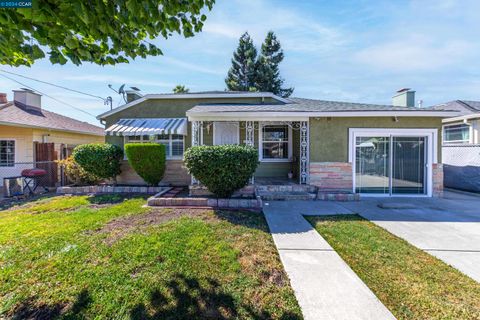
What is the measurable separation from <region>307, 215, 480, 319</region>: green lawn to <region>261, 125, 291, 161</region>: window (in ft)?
28.2

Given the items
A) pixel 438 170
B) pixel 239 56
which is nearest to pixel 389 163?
pixel 438 170

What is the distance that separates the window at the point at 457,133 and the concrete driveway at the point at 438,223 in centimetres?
724

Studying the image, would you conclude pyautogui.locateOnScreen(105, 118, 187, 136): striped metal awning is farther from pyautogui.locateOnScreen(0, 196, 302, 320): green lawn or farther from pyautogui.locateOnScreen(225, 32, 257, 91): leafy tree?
pyautogui.locateOnScreen(225, 32, 257, 91): leafy tree

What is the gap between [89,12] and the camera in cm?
A: 398

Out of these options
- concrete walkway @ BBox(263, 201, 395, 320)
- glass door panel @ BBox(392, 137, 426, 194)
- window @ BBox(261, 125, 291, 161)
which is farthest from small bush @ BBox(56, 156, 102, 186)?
glass door panel @ BBox(392, 137, 426, 194)

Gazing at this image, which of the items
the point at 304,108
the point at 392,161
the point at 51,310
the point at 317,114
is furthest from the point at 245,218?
the point at 392,161

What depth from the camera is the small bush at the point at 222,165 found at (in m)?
9.36

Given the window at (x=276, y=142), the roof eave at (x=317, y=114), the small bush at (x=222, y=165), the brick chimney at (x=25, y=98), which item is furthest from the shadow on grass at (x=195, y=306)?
the brick chimney at (x=25, y=98)

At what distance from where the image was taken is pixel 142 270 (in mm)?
4590

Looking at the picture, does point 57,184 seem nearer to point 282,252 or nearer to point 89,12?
point 89,12

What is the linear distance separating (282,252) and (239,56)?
4176 centimetres

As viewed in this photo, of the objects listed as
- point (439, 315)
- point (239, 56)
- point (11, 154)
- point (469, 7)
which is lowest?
point (439, 315)

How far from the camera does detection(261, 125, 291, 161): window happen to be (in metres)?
15.0

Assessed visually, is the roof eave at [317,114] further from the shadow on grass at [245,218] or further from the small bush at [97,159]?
the small bush at [97,159]
